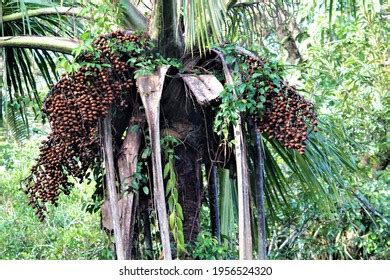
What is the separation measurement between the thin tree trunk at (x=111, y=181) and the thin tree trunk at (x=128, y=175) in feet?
0.24

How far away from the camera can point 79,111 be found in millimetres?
2646

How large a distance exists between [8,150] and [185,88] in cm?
310

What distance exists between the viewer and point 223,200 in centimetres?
368

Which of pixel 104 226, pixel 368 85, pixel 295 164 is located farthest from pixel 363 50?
pixel 104 226

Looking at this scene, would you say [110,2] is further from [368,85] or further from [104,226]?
[368,85]

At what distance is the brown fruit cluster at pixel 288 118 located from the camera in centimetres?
256

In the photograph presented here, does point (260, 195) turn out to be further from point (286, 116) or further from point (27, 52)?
point (27, 52)

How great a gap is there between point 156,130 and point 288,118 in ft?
1.76

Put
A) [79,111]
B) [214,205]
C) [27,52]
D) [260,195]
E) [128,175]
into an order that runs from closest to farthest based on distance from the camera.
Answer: [79,111] → [260,195] → [128,175] → [214,205] → [27,52]

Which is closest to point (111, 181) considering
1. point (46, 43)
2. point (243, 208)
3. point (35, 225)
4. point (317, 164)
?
point (243, 208)

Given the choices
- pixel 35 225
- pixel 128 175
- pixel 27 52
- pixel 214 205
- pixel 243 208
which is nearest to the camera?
pixel 243 208

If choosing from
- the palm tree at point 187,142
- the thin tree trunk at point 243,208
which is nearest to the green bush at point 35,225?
the palm tree at point 187,142

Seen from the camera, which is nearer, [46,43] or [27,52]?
[46,43]
